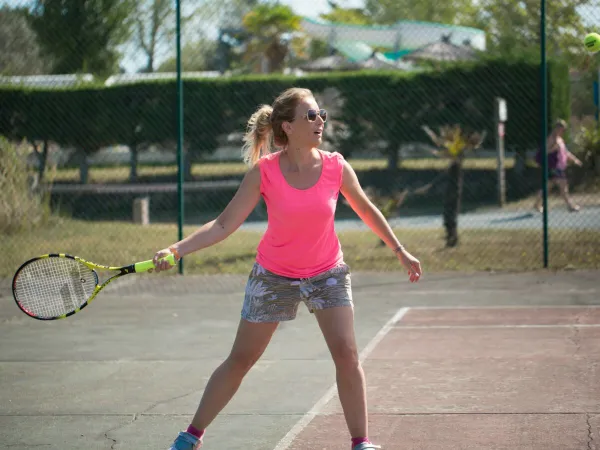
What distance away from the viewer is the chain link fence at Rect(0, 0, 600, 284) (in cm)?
1467

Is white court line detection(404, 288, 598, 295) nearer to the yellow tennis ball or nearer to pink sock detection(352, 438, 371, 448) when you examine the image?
the yellow tennis ball

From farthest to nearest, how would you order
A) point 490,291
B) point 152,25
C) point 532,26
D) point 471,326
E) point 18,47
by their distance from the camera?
1. point 532,26
2. point 18,47
3. point 152,25
4. point 490,291
5. point 471,326

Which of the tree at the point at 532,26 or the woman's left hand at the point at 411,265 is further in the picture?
the tree at the point at 532,26

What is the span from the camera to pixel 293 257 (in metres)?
4.68

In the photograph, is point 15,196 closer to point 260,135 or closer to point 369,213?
point 260,135

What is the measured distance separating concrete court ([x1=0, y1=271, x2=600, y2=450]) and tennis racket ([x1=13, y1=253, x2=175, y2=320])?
665 mm

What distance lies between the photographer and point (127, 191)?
1892 cm

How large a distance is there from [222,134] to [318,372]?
43.1 feet

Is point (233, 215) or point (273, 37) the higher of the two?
point (273, 37)

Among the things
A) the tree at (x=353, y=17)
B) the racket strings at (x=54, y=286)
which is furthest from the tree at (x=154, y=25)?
the tree at (x=353, y=17)

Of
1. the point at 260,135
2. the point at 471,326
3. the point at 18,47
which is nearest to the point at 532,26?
the point at 18,47

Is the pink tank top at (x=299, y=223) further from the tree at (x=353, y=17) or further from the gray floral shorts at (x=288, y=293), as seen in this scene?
the tree at (x=353, y=17)

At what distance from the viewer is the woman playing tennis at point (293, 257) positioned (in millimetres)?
4605

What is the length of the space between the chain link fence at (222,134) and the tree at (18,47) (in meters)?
0.04
